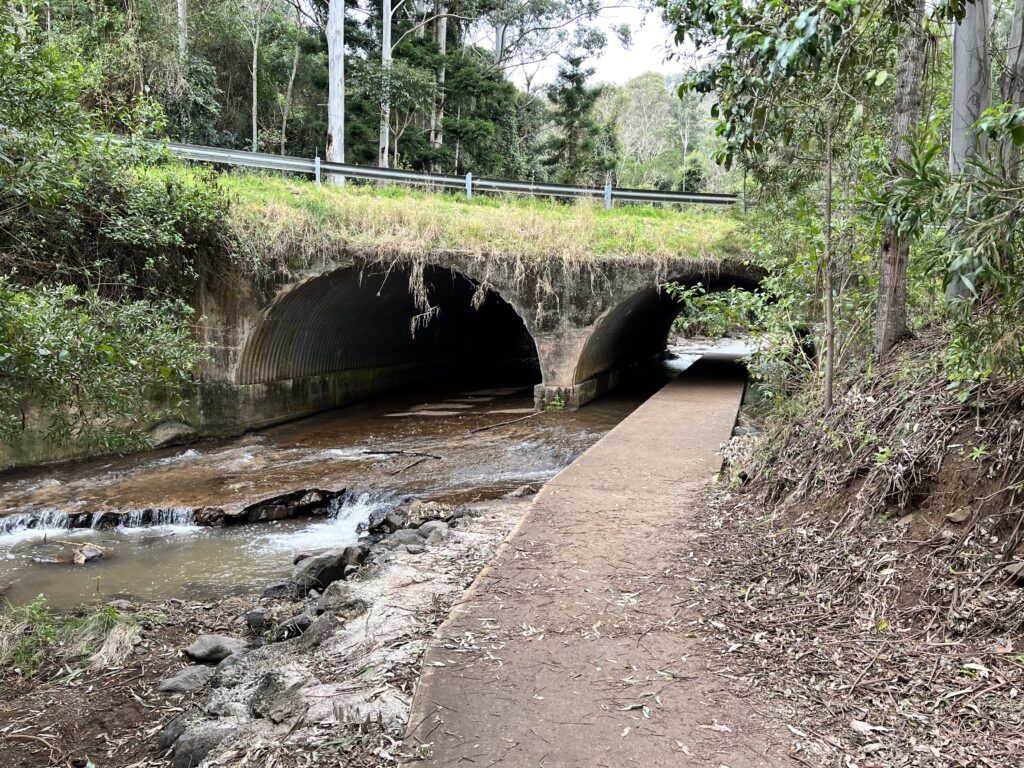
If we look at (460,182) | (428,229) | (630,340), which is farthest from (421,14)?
(428,229)

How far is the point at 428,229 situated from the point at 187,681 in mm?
10117

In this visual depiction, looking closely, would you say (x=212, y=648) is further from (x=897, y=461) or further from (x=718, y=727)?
(x=897, y=461)

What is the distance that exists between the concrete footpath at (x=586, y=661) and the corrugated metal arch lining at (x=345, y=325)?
29.1ft

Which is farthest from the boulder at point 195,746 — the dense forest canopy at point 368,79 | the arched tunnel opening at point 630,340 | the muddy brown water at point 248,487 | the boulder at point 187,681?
the dense forest canopy at point 368,79

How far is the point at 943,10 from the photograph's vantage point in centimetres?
377

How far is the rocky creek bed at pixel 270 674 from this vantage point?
3016mm

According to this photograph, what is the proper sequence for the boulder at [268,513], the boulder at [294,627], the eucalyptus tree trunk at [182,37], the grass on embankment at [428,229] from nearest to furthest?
the boulder at [294,627]
the boulder at [268,513]
the grass on embankment at [428,229]
the eucalyptus tree trunk at [182,37]

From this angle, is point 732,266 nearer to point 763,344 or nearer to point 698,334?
point 763,344

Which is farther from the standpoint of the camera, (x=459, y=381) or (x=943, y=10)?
(x=459, y=381)

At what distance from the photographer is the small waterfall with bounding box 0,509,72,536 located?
806 centimetres

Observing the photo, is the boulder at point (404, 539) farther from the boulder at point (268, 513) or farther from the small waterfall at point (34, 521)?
the small waterfall at point (34, 521)

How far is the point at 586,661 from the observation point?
10.8ft

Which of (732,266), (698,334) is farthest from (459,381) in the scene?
(698,334)

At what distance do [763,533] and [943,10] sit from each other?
3.32 m
